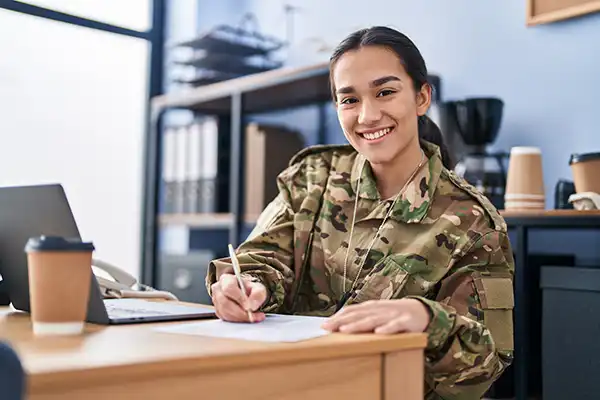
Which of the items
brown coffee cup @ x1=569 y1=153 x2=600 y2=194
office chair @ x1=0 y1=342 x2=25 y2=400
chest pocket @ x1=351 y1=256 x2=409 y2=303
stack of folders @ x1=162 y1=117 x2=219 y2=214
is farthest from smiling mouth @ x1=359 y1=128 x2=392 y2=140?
stack of folders @ x1=162 y1=117 x2=219 y2=214

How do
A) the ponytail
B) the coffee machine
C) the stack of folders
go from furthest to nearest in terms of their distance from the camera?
the stack of folders < the coffee machine < the ponytail

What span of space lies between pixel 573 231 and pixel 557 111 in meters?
0.36

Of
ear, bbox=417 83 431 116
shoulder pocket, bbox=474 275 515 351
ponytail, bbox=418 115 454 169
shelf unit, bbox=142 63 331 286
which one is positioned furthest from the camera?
shelf unit, bbox=142 63 331 286

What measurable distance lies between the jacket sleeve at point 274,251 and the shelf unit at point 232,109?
3.66ft

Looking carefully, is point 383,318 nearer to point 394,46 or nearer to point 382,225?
point 382,225

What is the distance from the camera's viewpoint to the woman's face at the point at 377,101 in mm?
1374

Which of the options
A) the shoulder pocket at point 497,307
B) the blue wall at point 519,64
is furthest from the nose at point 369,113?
the blue wall at point 519,64

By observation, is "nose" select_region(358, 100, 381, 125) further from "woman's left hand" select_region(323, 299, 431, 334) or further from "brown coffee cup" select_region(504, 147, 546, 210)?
"brown coffee cup" select_region(504, 147, 546, 210)

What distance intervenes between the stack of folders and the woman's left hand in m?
2.34

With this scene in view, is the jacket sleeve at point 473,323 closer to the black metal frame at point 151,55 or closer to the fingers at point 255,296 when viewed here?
the fingers at point 255,296

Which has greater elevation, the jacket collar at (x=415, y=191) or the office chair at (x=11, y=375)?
the jacket collar at (x=415, y=191)

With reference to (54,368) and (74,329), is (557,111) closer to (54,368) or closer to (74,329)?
(74,329)

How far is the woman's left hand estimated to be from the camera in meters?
0.89

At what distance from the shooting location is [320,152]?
1.60 m
